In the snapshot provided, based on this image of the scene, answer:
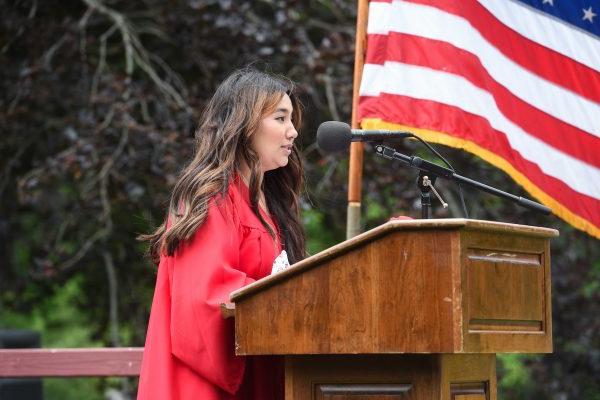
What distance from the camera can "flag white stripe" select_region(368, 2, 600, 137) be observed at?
567cm

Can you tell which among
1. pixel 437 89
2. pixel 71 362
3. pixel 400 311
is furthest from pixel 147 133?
pixel 400 311

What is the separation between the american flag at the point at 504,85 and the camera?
18.4 ft

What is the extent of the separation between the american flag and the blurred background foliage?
7.36 ft

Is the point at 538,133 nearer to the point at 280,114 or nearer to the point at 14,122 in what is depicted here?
the point at 280,114

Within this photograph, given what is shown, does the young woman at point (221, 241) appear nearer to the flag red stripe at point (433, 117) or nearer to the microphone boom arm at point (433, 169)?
the microphone boom arm at point (433, 169)

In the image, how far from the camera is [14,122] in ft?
28.7

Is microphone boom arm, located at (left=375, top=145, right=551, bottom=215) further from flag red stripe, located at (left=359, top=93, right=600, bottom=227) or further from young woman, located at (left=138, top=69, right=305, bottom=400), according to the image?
flag red stripe, located at (left=359, top=93, right=600, bottom=227)

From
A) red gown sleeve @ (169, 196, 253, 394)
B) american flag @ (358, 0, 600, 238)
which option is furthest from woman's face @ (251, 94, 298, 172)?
american flag @ (358, 0, 600, 238)

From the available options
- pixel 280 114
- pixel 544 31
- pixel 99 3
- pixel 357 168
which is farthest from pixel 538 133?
pixel 99 3

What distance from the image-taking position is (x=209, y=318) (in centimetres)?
388

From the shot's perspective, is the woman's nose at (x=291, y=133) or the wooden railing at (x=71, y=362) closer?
the woman's nose at (x=291, y=133)

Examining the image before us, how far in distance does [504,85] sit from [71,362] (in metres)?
2.30

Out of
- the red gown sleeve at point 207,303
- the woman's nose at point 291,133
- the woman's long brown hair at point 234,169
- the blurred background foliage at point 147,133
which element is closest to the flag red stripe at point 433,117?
the woman's long brown hair at point 234,169

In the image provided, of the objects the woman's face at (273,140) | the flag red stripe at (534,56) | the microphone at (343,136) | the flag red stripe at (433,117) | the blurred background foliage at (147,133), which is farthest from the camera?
the blurred background foliage at (147,133)
